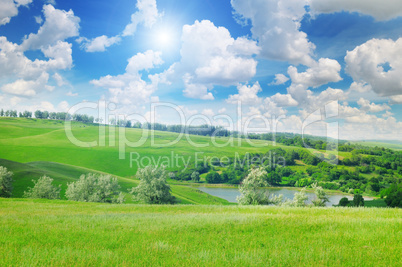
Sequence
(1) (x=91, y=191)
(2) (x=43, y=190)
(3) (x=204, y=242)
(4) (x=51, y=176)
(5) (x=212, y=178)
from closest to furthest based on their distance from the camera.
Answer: (3) (x=204, y=242), (1) (x=91, y=191), (2) (x=43, y=190), (4) (x=51, y=176), (5) (x=212, y=178)

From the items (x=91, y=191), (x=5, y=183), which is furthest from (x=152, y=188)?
(x=5, y=183)

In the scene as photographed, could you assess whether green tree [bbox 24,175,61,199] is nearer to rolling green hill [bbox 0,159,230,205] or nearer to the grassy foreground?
rolling green hill [bbox 0,159,230,205]

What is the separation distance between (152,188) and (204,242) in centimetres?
4759

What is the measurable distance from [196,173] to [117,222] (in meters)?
170

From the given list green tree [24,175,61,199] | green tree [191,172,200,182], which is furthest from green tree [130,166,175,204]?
green tree [191,172,200,182]

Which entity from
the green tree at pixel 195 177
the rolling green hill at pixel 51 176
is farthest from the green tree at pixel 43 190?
the green tree at pixel 195 177

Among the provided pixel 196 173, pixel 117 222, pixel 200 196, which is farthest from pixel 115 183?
pixel 196 173

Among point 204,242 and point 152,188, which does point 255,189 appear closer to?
point 152,188

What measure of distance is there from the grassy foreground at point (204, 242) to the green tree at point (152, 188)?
4294 centimetres

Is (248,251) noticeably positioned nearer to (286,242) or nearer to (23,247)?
(286,242)

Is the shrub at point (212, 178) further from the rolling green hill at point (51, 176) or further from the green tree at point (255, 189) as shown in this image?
the green tree at point (255, 189)

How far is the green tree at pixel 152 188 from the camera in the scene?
5491 cm

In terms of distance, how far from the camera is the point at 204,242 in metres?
8.84

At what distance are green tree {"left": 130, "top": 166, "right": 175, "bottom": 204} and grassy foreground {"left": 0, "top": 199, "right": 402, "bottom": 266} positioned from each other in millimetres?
42940
